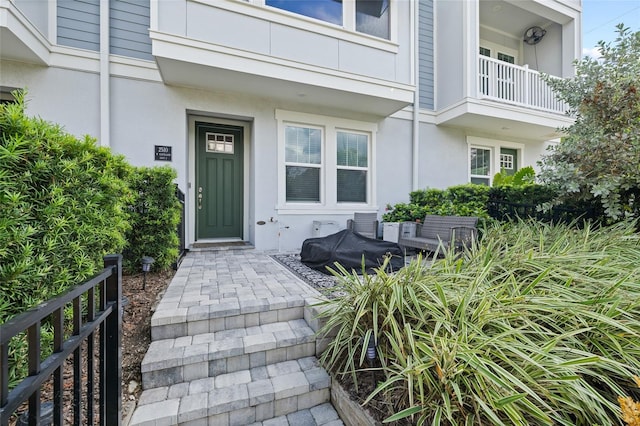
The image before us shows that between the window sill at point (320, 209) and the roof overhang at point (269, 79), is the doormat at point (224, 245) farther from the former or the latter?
the roof overhang at point (269, 79)

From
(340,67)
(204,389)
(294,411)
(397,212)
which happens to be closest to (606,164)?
(397,212)

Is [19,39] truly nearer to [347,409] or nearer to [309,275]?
[309,275]

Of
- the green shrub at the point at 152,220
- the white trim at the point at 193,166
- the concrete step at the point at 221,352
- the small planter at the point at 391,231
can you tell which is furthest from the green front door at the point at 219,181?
the concrete step at the point at 221,352

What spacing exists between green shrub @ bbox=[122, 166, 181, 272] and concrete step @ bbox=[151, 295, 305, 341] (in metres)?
1.10

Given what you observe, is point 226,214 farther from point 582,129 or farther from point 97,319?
point 582,129

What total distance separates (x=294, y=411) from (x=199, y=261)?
2913 millimetres

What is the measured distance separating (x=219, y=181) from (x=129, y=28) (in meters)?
2.80

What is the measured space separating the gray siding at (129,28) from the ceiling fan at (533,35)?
29.9 ft

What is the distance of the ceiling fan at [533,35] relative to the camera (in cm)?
754

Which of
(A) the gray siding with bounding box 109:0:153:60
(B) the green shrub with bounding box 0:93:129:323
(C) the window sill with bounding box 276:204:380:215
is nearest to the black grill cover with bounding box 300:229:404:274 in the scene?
(C) the window sill with bounding box 276:204:380:215

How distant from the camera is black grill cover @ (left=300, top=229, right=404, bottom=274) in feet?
12.4

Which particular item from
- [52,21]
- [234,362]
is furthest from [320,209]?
[52,21]

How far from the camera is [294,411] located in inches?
74.8

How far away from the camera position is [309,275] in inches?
140
